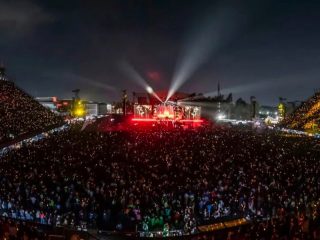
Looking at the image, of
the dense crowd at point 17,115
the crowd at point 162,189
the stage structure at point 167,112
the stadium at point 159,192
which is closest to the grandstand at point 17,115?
the dense crowd at point 17,115

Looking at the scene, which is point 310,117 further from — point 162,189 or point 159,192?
point 159,192

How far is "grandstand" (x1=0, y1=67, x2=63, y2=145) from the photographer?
34.8 metres

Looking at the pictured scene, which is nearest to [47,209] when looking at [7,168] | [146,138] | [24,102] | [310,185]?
→ [7,168]

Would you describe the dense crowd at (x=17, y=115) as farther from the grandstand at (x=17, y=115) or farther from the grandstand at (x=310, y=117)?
the grandstand at (x=310, y=117)

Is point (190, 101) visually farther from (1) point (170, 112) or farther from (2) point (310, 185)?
(2) point (310, 185)

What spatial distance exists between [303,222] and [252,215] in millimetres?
3834

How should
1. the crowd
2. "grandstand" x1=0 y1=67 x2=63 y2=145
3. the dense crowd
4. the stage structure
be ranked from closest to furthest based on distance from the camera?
1. the crowd
2. "grandstand" x1=0 y1=67 x2=63 y2=145
3. the dense crowd
4. the stage structure

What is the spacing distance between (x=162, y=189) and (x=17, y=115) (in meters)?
28.9

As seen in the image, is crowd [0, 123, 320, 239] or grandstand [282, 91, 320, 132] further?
grandstand [282, 91, 320, 132]

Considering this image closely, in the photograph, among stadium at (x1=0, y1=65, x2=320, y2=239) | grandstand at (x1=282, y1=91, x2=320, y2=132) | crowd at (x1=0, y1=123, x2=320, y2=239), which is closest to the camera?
stadium at (x1=0, y1=65, x2=320, y2=239)

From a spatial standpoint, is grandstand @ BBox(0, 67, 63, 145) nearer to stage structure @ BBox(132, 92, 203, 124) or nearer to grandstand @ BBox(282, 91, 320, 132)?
stage structure @ BBox(132, 92, 203, 124)

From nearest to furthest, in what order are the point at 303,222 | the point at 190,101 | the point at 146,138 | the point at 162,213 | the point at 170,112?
the point at 303,222
the point at 162,213
the point at 146,138
the point at 170,112
the point at 190,101

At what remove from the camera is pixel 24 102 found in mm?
50625

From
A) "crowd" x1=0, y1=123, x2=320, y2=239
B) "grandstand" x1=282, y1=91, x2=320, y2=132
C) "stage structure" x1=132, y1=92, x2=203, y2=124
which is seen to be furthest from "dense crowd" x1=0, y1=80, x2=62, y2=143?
"grandstand" x1=282, y1=91, x2=320, y2=132
